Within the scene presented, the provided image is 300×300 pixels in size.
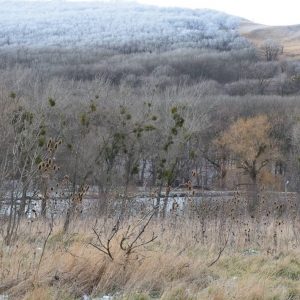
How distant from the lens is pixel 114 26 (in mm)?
121125

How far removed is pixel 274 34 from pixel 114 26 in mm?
45923

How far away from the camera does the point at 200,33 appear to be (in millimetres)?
113250

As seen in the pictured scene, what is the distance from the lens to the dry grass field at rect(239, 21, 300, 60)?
11076 centimetres

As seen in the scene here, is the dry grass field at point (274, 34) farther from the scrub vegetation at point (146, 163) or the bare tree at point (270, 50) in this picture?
the bare tree at point (270, 50)

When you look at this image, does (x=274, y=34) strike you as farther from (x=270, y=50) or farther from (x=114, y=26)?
(x=114, y=26)

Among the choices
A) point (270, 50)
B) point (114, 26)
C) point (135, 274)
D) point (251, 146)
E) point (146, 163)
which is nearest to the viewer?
point (135, 274)

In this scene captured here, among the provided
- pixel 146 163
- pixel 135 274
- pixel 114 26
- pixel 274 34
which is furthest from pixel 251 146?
pixel 274 34

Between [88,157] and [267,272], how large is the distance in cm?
1588

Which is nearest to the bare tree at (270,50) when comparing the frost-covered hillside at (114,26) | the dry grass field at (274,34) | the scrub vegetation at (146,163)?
the scrub vegetation at (146,163)

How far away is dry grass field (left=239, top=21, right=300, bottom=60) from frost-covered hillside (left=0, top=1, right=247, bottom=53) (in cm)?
418

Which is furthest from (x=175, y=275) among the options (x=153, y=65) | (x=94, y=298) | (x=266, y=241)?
(x=153, y=65)

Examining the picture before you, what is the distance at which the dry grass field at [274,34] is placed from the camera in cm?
11076

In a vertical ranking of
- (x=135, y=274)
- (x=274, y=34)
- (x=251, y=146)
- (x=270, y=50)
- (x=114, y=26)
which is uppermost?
(x=114, y=26)

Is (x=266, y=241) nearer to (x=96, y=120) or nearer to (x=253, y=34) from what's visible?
(x=96, y=120)
